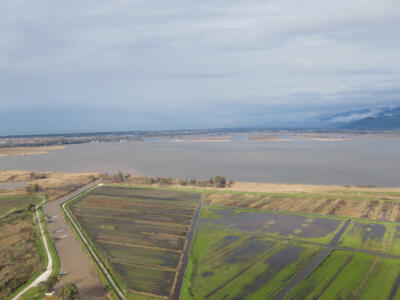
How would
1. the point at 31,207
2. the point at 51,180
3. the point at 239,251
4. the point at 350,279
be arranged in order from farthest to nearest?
the point at 51,180 → the point at 31,207 → the point at 239,251 → the point at 350,279

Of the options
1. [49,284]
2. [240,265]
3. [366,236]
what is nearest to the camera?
[49,284]

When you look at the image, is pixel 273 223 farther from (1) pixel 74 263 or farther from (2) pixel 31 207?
(2) pixel 31 207

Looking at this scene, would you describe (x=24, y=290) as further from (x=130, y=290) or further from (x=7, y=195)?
(x=7, y=195)

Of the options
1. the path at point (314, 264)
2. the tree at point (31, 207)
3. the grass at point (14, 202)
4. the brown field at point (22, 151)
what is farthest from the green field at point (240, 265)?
the brown field at point (22, 151)

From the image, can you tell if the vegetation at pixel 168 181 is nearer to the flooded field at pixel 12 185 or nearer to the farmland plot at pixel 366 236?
the flooded field at pixel 12 185

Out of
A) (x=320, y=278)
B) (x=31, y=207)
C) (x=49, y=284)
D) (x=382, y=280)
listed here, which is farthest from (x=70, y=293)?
(x=31, y=207)

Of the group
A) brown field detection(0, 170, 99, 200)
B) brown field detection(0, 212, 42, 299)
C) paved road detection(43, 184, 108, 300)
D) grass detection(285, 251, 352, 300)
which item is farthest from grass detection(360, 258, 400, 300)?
brown field detection(0, 170, 99, 200)
